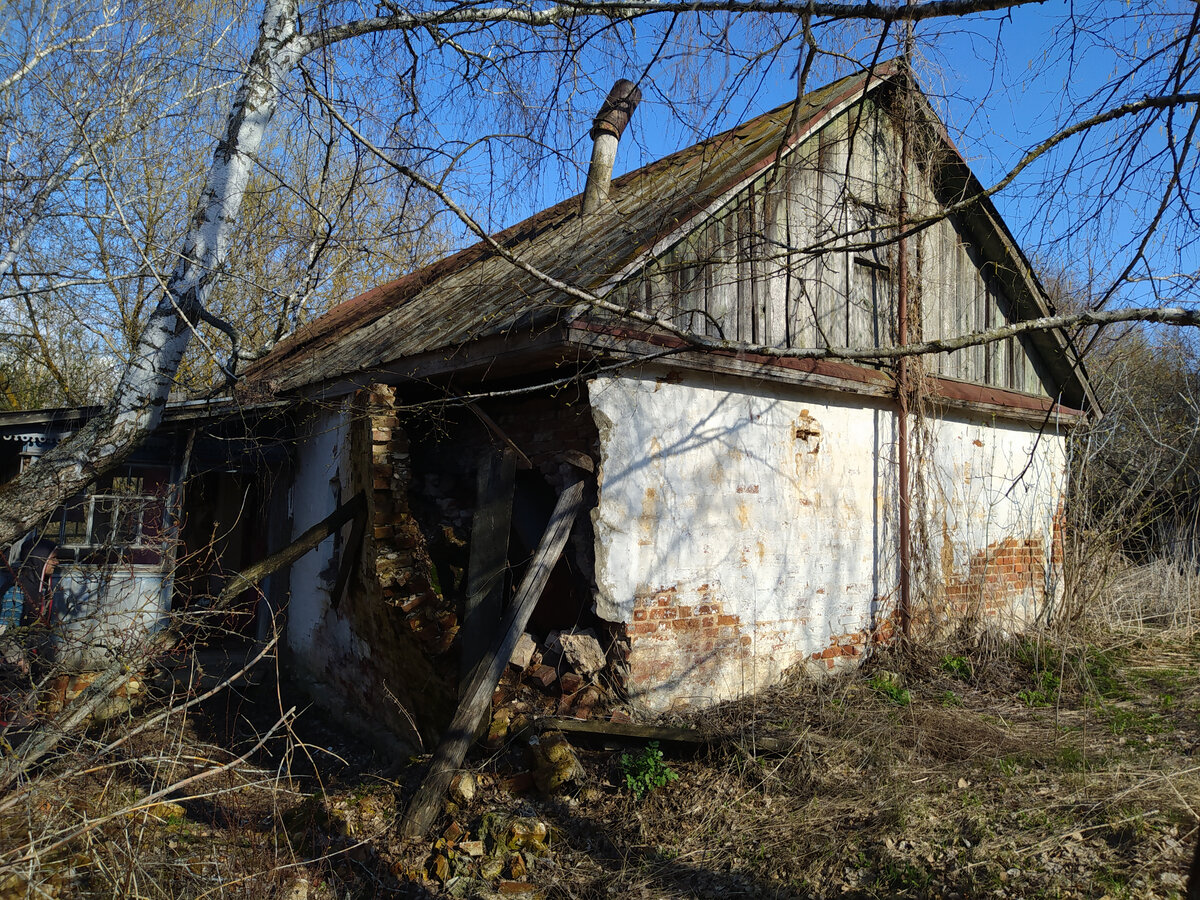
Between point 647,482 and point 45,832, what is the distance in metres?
3.61

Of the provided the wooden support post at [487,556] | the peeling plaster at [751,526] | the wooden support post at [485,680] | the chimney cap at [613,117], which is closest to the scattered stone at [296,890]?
the wooden support post at [485,680]

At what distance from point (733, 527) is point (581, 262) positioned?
7.16 feet

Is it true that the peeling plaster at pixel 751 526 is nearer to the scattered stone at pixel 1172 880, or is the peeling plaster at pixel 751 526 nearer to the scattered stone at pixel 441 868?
the scattered stone at pixel 441 868

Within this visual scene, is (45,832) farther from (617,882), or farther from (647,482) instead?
(647,482)

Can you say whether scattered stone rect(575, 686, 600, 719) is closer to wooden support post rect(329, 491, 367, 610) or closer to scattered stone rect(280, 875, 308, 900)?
scattered stone rect(280, 875, 308, 900)

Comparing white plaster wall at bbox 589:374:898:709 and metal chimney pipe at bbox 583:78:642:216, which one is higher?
metal chimney pipe at bbox 583:78:642:216

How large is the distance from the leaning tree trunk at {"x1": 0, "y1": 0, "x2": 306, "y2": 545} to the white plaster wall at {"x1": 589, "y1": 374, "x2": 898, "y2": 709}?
3071mm

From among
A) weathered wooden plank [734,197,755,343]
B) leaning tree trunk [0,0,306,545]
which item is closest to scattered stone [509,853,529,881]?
weathered wooden plank [734,197,755,343]

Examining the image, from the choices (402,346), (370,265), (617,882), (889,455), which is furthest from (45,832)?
(370,265)

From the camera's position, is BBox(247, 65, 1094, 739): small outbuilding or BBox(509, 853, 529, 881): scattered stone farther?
BBox(247, 65, 1094, 739): small outbuilding

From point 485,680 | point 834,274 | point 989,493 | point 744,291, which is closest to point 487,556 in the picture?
point 485,680

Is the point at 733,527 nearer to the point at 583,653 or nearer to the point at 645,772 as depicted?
the point at 583,653

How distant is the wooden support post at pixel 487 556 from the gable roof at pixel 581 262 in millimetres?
906

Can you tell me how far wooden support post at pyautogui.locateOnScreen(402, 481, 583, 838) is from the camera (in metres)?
4.28
